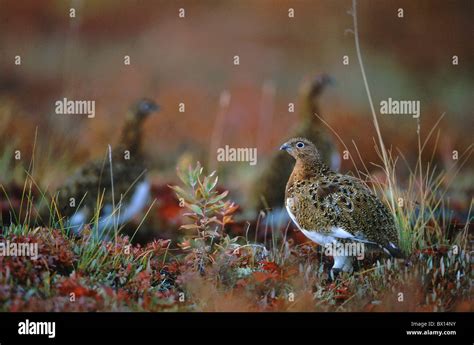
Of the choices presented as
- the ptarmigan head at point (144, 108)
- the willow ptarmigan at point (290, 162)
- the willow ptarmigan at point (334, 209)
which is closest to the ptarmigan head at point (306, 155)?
the willow ptarmigan at point (334, 209)

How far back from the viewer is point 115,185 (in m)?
5.71

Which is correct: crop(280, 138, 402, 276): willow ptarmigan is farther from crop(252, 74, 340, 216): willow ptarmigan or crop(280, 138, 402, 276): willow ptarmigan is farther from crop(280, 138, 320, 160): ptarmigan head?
crop(252, 74, 340, 216): willow ptarmigan

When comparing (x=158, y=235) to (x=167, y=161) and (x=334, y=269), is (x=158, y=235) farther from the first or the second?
(x=334, y=269)

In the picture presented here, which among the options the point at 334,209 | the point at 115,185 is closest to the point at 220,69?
the point at 115,185

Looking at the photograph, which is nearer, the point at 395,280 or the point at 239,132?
the point at 395,280

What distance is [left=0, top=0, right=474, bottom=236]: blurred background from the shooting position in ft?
19.0

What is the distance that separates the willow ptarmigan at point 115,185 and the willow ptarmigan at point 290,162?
38.7 inches

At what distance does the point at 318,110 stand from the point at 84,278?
7.90 feet

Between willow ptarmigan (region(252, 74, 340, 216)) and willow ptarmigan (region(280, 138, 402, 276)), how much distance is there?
0.33m

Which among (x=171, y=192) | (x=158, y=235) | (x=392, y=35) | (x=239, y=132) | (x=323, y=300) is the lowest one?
(x=323, y=300)

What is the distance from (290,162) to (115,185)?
1.49 m

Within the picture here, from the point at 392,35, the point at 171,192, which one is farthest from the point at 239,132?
the point at 392,35

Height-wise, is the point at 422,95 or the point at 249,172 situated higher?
the point at 422,95

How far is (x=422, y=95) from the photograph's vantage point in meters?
5.89
